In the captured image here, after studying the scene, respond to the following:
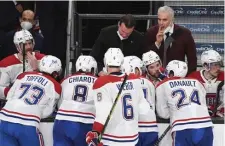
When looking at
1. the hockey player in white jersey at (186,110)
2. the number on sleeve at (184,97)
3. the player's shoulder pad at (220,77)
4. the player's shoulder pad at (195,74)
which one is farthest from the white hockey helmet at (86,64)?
the player's shoulder pad at (220,77)

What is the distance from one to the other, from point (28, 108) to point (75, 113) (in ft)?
1.21

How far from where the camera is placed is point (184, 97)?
16.9ft

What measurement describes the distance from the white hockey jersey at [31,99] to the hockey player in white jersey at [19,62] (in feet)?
1.69

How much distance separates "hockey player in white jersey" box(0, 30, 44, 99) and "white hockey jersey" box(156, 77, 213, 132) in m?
1.24

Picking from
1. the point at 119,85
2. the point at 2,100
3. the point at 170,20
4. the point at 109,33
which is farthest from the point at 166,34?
the point at 2,100

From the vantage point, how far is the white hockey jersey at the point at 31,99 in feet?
16.9

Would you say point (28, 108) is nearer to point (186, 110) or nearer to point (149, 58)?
point (149, 58)

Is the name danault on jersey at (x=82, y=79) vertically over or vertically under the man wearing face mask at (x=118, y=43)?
under

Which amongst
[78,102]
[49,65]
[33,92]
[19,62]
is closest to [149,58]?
[78,102]

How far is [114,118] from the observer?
487 cm

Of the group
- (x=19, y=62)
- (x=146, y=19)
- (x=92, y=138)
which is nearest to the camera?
(x=92, y=138)

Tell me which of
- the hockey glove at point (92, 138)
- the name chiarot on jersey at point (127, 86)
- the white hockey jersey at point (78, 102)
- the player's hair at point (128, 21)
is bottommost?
the hockey glove at point (92, 138)

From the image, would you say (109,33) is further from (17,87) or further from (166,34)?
(17,87)

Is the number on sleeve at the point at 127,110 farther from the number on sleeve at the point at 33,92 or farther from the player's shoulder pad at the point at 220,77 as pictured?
the player's shoulder pad at the point at 220,77
